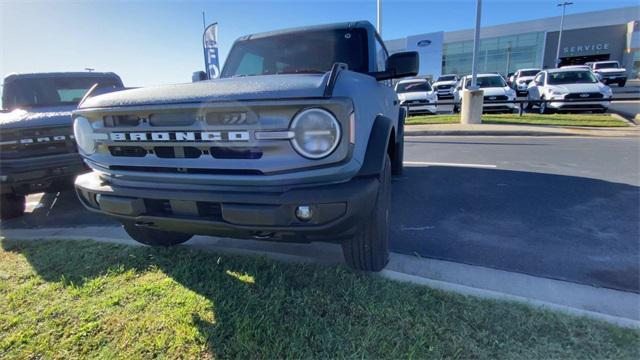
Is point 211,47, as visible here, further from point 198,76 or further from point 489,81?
point 489,81

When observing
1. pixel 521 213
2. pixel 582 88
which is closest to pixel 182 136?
pixel 521 213

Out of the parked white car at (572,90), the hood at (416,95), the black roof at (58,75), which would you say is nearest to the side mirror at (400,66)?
the black roof at (58,75)

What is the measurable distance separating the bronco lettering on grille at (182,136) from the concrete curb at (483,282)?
4.28 ft

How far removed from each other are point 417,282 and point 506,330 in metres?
0.62

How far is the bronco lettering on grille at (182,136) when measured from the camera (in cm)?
192

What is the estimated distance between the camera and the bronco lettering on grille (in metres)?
1.92

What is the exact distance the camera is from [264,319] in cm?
216

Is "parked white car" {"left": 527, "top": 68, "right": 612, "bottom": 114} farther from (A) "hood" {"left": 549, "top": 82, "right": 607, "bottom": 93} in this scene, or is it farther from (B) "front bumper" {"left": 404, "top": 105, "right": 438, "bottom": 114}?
(B) "front bumper" {"left": 404, "top": 105, "right": 438, "bottom": 114}

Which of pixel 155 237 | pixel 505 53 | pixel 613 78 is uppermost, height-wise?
pixel 505 53

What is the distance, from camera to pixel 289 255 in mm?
2963

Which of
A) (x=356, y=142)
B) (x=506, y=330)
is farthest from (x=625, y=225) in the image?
(x=356, y=142)

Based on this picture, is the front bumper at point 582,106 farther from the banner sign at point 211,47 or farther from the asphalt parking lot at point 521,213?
the banner sign at point 211,47

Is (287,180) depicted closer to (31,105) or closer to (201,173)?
(201,173)

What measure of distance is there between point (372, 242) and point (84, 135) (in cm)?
211
